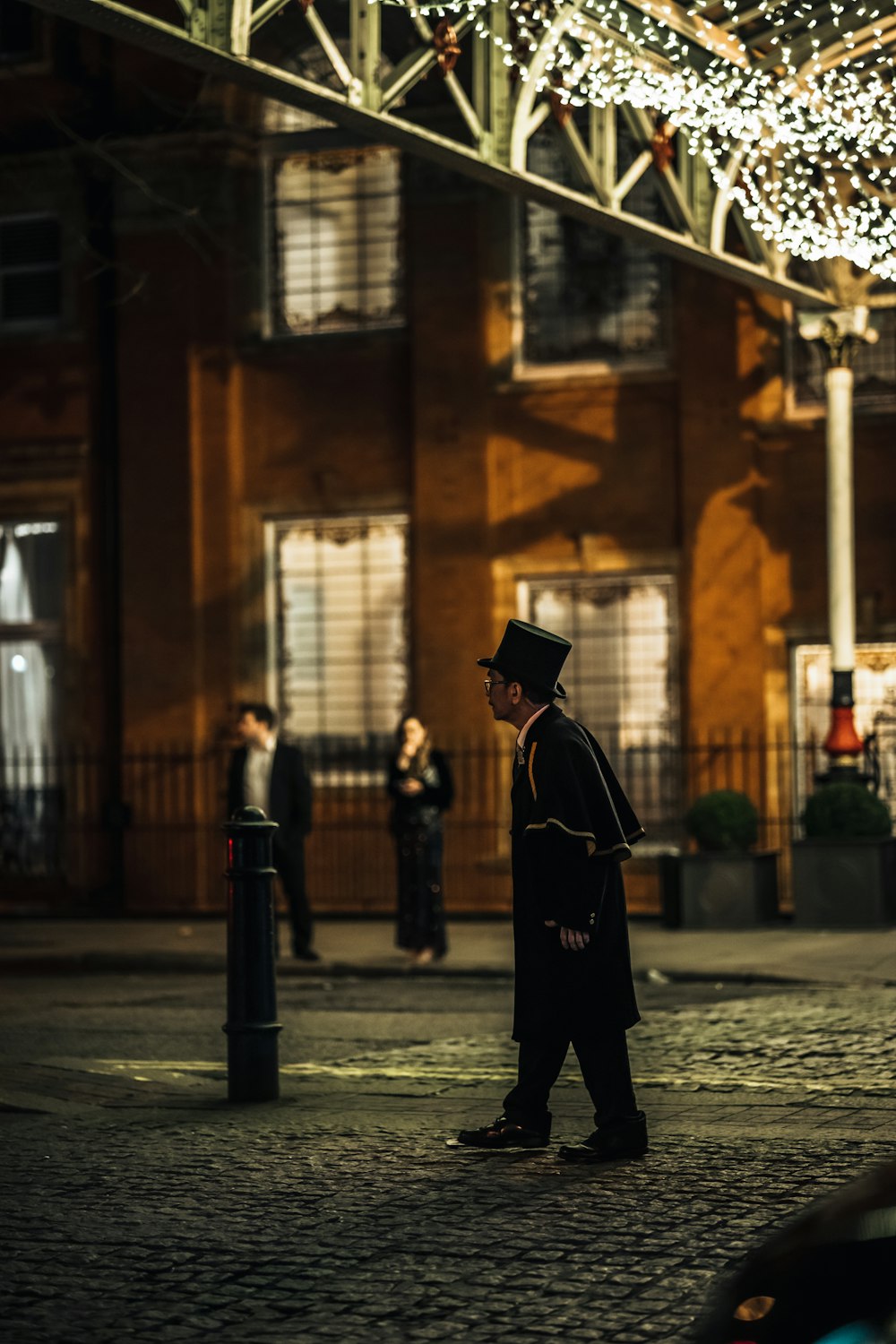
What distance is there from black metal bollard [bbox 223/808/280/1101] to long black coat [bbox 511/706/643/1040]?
157cm

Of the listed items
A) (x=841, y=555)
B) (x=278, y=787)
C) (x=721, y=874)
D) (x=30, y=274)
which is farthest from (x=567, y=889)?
(x=30, y=274)

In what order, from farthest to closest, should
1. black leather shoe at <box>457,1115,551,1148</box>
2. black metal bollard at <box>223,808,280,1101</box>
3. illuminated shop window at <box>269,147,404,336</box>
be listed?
illuminated shop window at <box>269,147,404,336</box> < black metal bollard at <box>223,808,280,1101</box> < black leather shoe at <box>457,1115,551,1148</box>

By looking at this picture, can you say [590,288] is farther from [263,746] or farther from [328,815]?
[263,746]

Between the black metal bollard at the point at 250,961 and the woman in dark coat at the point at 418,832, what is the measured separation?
6711 mm

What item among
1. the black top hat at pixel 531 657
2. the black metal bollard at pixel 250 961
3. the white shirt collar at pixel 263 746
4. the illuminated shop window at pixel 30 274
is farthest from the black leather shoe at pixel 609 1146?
the illuminated shop window at pixel 30 274

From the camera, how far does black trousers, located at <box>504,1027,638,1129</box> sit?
7.57m

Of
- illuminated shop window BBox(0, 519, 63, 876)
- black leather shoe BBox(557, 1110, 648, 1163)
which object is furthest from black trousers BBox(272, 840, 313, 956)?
black leather shoe BBox(557, 1110, 648, 1163)

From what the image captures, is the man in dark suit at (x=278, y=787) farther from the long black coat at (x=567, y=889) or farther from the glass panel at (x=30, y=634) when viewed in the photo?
the long black coat at (x=567, y=889)

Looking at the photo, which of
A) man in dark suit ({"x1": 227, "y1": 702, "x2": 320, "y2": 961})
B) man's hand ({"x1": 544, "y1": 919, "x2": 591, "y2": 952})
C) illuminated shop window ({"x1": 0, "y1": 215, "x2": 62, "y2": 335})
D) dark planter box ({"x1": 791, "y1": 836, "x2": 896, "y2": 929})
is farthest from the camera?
illuminated shop window ({"x1": 0, "y1": 215, "x2": 62, "y2": 335})

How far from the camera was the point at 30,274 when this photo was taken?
23.4m

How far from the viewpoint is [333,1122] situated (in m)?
8.57

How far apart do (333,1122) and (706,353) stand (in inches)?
524

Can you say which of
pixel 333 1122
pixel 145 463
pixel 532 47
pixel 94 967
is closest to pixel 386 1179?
pixel 333 1122

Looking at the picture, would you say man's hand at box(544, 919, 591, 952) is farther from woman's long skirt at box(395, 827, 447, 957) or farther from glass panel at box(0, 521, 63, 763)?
glass panel at box(0, 521, 63, 763)
